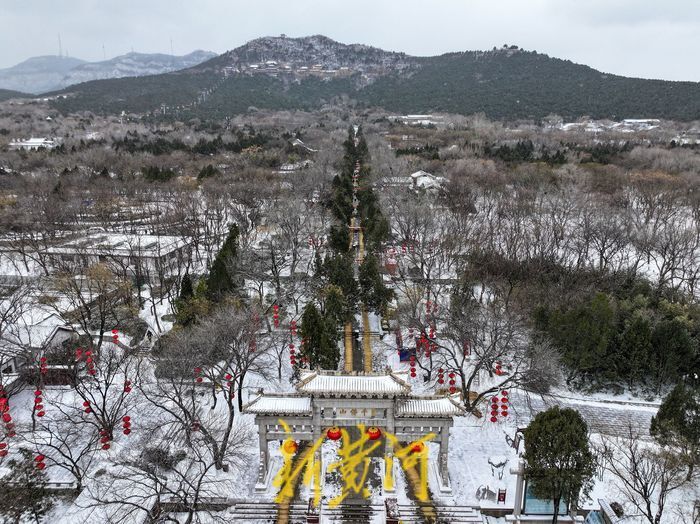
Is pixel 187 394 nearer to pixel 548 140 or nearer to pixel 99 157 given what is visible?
pixel 99 157

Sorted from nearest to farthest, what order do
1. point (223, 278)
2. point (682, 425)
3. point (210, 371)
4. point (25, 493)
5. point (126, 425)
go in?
point (25, 493) → point (682, 425) → point (126, 425) → point (210, 371) → point (223, 278)

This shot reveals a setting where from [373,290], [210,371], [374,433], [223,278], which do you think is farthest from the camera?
[373,290]

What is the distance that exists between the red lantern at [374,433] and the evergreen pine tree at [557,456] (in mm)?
5997

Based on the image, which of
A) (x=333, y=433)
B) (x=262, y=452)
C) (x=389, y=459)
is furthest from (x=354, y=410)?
(x=262, y=452)

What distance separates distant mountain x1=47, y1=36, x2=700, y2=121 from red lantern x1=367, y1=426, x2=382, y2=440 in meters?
114

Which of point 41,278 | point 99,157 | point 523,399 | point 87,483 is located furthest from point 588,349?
point 99,157

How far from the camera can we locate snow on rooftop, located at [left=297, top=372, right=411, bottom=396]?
18219mm

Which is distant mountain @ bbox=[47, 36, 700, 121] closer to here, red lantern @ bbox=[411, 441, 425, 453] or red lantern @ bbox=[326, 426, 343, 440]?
red lantern @ bbox=[411, 441, 425, 453]

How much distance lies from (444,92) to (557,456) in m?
156

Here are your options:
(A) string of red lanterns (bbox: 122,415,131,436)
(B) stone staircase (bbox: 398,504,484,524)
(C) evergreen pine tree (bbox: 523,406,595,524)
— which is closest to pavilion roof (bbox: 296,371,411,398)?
(B) stone staircase (bbox: 398,504,484,524)

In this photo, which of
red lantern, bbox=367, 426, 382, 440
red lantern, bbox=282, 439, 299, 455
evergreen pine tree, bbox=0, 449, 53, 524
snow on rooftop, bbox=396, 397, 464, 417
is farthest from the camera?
red lantern, bbox=282, 439, 299, 455

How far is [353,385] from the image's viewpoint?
1862cm
